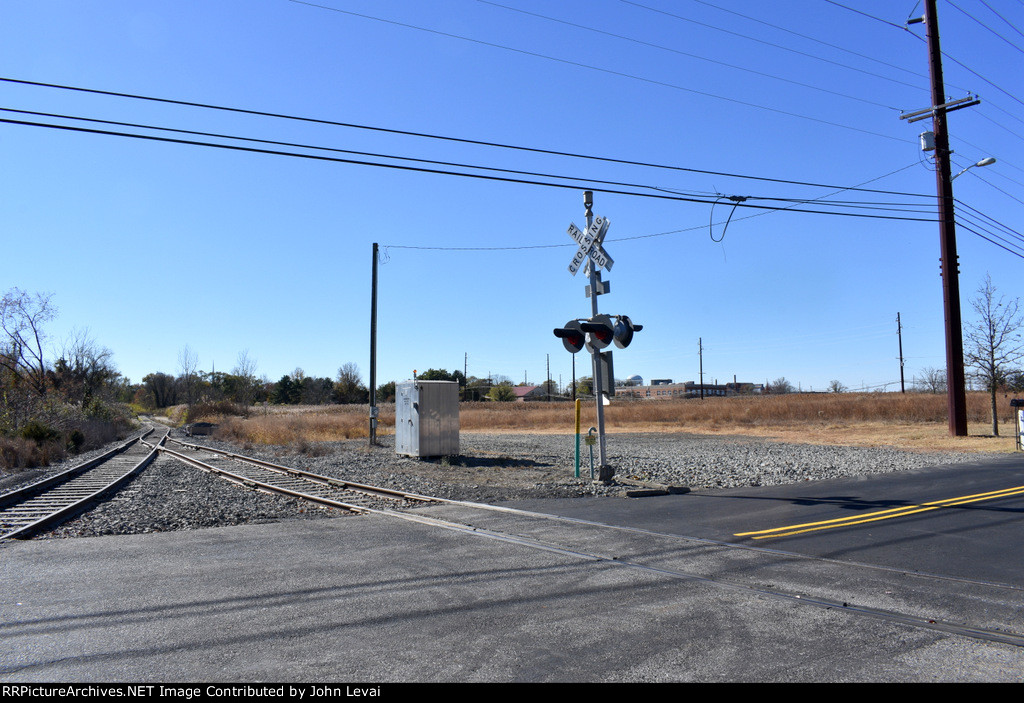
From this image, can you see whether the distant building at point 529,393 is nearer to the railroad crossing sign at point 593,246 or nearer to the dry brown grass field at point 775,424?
the dry brown grass field at point 775,424

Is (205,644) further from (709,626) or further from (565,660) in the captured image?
(709,626)

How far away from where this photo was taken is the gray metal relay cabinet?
70.3ft

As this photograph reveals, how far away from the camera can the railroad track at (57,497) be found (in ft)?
34.7

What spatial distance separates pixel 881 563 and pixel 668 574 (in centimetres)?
232

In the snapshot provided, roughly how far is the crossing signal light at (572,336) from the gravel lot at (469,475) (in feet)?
9.42

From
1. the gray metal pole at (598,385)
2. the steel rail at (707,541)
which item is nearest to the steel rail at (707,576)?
the steel rail at (707,541)

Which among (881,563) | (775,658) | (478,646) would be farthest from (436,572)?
(881,563)

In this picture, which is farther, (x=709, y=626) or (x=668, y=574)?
(x=668, y=574)

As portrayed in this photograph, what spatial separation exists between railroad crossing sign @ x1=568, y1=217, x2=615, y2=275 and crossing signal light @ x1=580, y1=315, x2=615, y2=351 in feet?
3.54

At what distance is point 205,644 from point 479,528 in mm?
5018

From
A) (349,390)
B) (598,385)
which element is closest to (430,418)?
(598,385)
